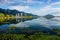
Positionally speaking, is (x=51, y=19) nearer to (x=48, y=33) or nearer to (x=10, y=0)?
(x=48, y=33)

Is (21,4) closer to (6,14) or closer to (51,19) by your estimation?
(6,14)

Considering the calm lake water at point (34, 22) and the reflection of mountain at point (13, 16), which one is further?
the reflection of mountain at point (13, 16)

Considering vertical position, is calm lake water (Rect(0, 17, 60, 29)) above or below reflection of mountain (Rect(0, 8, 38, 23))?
below

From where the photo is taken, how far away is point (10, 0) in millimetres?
3498

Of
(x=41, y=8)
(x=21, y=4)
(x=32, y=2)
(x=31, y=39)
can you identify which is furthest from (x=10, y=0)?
(x=31, y=39)

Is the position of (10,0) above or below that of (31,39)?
above

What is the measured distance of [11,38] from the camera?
3359mm

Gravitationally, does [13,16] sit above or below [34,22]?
above

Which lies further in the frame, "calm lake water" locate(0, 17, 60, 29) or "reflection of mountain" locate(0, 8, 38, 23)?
"reflection of mountain" locate(0, 8, 38, 23)

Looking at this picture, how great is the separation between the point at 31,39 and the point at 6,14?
2.71 ft

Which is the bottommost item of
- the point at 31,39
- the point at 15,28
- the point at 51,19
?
the point at 31,39

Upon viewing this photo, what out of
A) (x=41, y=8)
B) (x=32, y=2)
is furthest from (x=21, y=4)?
(x=41, y=8)

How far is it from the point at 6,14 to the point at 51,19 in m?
1.05

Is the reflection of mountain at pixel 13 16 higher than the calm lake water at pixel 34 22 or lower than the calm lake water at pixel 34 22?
higher
